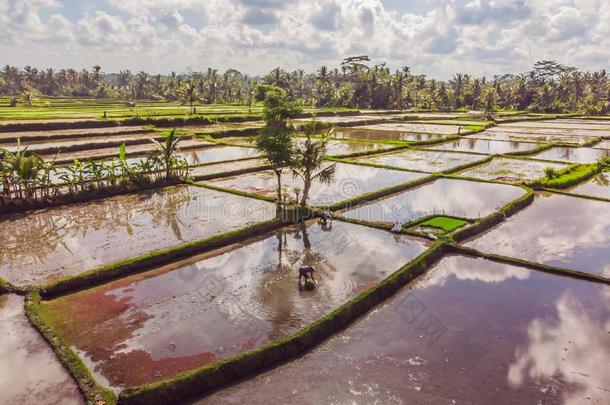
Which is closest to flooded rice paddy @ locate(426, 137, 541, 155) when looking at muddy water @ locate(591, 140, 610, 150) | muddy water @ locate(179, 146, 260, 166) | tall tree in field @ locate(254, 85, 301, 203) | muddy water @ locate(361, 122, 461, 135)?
muddy water @ locate(591, 140, 610, 150)

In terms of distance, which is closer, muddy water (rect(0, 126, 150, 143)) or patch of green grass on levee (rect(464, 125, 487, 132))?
muddy water (rect(0, 126, 150, 143))

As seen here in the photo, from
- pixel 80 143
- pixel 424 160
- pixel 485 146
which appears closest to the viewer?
pixel 424 160

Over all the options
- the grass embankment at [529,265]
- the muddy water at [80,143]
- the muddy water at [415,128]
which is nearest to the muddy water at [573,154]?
the muddy water at [415,128]

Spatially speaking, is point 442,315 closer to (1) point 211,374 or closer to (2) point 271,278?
(2) point 271,278

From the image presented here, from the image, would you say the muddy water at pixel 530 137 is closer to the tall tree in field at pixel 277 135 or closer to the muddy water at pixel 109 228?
the tall tree in field at pixel 277 135

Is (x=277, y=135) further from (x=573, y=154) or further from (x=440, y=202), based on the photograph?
(x=573, y=154)

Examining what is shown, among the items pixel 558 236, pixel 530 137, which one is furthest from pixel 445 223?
pixel 530 137

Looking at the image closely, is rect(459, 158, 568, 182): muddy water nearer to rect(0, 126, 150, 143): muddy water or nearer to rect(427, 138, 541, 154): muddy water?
rect(427, 138, 541, 154): muddy water
